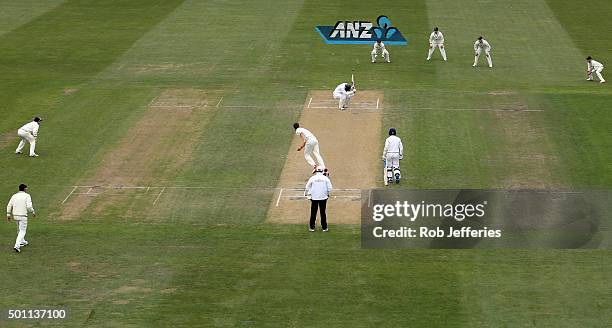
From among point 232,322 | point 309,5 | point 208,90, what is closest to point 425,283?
point 232,322

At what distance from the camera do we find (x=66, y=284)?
28.7 meters

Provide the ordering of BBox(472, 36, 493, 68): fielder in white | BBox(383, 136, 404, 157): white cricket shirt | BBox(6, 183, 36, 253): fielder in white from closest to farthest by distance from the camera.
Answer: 1. BBox(6, 183, 36, 253): fielder in white
2. BBox(383, 136, 404, 157): white cricket shirt
3. BBox(472, 36, 493, 68): fielder in white

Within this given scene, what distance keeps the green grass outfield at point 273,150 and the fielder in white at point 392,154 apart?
578mm

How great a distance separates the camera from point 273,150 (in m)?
41.5

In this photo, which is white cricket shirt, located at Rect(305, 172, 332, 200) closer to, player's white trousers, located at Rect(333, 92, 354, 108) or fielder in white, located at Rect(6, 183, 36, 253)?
fielder in white, located at Rect(6, 183, 36, 253)

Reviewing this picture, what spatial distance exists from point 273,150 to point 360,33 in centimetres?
2118

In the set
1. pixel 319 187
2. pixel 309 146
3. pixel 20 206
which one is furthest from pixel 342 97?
pixel 20 206

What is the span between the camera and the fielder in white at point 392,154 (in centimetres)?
3653

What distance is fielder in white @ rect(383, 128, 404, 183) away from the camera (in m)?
36.5

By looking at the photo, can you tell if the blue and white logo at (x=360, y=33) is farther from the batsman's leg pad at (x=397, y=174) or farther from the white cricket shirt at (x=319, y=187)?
the white cricket shirt at (x=319, y=187)

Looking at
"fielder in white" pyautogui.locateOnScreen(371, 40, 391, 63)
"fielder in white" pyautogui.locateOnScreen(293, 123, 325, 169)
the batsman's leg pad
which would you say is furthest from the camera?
"fielder in white" pyautogui.locateOnScreen(371, 40, 391, 63)

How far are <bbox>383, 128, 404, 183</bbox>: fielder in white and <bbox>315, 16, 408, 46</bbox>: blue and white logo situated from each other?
23.4m

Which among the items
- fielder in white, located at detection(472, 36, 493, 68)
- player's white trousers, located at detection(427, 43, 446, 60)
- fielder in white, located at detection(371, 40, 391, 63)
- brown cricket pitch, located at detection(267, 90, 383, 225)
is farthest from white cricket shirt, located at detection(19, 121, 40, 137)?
fielder in white, located at detection(472, 36, 493, 68)

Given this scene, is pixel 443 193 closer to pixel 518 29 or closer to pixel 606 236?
pixel 606 236
